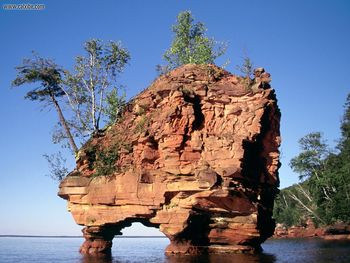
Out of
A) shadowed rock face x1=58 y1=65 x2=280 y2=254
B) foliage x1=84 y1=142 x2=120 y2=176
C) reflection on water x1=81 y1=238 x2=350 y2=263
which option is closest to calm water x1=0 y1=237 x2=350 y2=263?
reflection on water x1=81 y1=238 x2=350 y2=263

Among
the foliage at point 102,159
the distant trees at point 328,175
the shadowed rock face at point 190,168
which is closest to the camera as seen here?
the shadowed rock face at point 190,168

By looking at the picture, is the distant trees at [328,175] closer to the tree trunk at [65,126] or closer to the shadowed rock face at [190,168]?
the shadowed rock face at [190,168]

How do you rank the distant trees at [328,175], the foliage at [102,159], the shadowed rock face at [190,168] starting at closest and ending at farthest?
1. the shadowed rock face at [190,168]
2. the foliage at [102,159]
3. the distant trees at [328,175]

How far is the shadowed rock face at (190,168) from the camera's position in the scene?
95.5 ft

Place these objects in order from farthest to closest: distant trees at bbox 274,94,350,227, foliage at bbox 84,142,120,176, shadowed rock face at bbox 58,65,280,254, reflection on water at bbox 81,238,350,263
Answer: distant trees at bbox 274,94,350,227
foliage at bbox 84,142,120,176
shadowed rock face at bbox 58,65,280,254
reflection on water at bbox 81,238,350,263

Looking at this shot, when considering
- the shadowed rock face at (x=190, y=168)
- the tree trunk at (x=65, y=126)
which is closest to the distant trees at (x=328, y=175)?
the shadowed rock face at (x=190, y=168)

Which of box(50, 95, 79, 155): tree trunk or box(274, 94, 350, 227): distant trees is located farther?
box(274, 94, 350, 227): distant trees

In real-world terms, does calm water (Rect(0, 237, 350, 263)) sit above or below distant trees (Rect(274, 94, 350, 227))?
below

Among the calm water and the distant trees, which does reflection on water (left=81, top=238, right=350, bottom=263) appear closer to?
the calm water

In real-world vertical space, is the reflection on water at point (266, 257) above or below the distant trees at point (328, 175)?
below

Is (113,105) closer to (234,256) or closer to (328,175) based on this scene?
(234,256)

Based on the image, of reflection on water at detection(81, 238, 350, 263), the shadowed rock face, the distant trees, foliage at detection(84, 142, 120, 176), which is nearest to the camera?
reflection on water at detection(81, 238, 350, 263)

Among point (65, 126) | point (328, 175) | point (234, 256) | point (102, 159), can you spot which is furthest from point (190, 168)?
point (328, 175)

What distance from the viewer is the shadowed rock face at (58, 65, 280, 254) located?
29109mm
